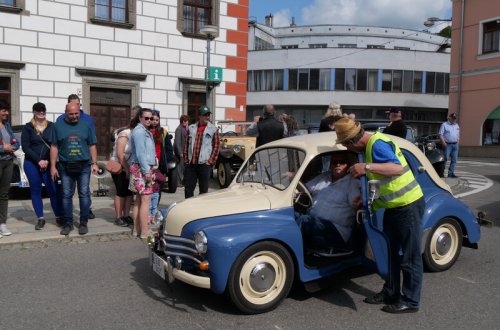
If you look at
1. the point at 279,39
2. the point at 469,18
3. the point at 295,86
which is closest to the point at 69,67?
the point at 469,18

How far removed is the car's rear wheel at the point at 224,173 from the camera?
38.8 ft

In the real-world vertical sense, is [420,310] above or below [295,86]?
below

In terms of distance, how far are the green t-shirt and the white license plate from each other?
2.70 meters

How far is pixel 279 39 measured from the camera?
57.8 metres

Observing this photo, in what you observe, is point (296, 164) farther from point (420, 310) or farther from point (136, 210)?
point (136, 210)

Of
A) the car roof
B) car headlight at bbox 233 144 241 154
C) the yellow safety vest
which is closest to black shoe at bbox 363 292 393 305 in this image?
the yellow safety vest

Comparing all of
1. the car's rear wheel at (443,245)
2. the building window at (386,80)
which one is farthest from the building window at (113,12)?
the building window at (386,80)

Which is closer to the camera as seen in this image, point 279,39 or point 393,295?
point 393,295

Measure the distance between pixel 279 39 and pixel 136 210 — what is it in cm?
5368

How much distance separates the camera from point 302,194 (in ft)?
15.3

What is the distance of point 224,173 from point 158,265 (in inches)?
300

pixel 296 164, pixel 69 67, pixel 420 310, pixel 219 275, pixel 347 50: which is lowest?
pixel 420 310

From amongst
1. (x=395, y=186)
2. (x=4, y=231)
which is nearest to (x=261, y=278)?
(x=395, y=186)

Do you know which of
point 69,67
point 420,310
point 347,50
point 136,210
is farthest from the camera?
point 347,50
